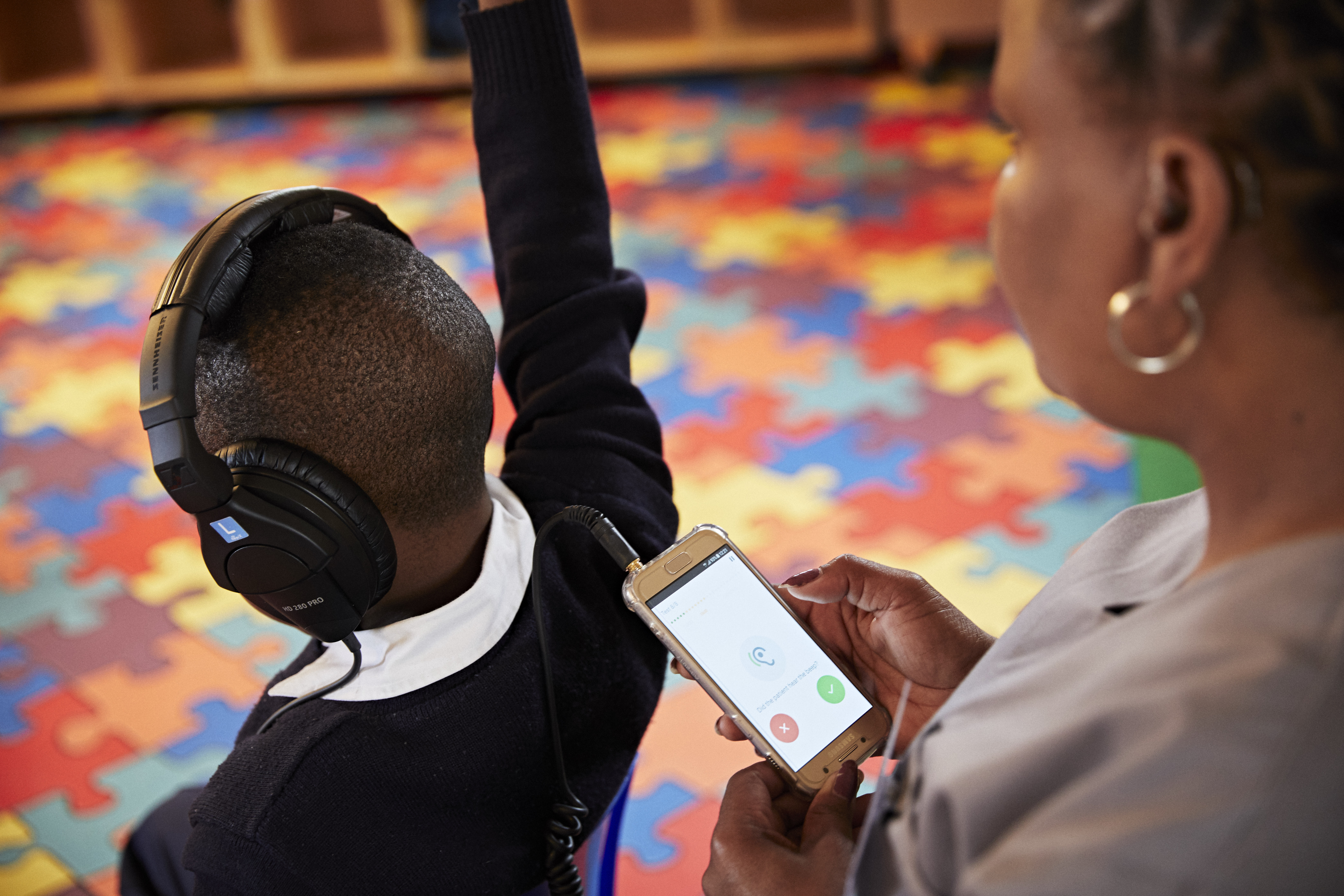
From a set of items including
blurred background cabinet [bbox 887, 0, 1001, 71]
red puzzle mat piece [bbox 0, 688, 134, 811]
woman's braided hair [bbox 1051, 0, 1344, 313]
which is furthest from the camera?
blurred background cabinet [bbox 887, 0, 1001, 71]

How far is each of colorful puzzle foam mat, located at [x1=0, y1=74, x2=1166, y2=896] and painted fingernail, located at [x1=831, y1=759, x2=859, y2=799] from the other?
859 millimetres

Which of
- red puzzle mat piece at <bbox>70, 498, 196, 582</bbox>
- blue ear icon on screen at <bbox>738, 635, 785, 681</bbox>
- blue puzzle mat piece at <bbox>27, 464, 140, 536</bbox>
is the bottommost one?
red puzzle mat piece at <bbox>70, 498, 196, 582</bbox>

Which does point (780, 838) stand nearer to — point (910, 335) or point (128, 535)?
point (128, 535)

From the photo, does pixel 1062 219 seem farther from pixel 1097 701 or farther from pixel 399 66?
A: pixel 399 66

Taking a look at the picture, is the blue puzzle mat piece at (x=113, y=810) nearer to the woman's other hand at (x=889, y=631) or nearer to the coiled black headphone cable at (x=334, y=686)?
the coiled black headphone cable at (x=334, y=686)

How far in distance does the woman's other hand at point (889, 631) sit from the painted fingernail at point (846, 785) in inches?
5.3

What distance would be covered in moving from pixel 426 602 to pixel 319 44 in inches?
195

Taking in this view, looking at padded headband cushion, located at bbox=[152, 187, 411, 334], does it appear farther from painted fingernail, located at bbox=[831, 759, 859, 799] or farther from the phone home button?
painted fingernail, located at bbox=[831, 759, 859, 799]

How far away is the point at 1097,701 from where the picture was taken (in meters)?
0.53

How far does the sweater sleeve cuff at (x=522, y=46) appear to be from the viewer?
3.46 ft

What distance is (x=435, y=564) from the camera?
3.01 ft

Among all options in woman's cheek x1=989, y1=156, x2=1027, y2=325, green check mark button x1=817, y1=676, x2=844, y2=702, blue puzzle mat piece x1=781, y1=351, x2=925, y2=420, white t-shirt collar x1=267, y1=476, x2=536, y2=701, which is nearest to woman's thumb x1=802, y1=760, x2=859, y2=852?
green check mark button x1=817, y1=676, x2=844, y2=702

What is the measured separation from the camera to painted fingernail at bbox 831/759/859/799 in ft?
2.64

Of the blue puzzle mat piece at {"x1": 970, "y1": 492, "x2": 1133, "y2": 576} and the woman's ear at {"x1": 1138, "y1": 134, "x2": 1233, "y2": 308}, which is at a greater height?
the woman's ear at {"x1": 1138, "y1": 134, "x2": 1233, "y2": 308}
